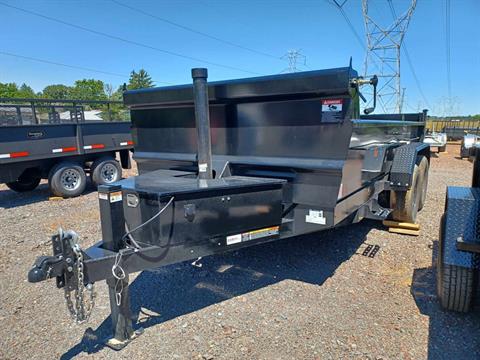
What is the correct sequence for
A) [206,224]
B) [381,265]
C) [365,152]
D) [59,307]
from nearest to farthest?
[206,224], [59,307], [365,152], [381,265]

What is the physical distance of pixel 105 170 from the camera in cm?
795

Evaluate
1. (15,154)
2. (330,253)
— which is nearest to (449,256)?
(330,253)

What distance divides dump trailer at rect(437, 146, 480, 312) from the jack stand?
2276 mm

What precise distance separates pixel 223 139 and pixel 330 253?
1779 millimetres

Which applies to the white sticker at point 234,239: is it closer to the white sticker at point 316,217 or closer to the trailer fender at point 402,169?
the white sticker at point 316,217

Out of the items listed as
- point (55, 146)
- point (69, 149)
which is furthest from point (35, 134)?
point (69, 149)

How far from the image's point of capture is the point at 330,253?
154 inches

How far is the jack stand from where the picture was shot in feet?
7.36

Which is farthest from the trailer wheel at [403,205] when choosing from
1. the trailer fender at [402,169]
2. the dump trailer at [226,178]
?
the dump trailer at [226,178]

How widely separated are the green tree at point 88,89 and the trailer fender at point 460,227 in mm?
102907

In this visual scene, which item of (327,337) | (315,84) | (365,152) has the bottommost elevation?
(327,337)

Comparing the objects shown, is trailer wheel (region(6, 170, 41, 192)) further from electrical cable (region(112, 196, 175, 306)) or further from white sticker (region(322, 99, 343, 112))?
white sticker (region(322, 99, 343, 112))

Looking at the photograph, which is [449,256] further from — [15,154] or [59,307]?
[15,154]

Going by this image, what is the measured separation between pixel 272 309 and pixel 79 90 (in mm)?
110958
